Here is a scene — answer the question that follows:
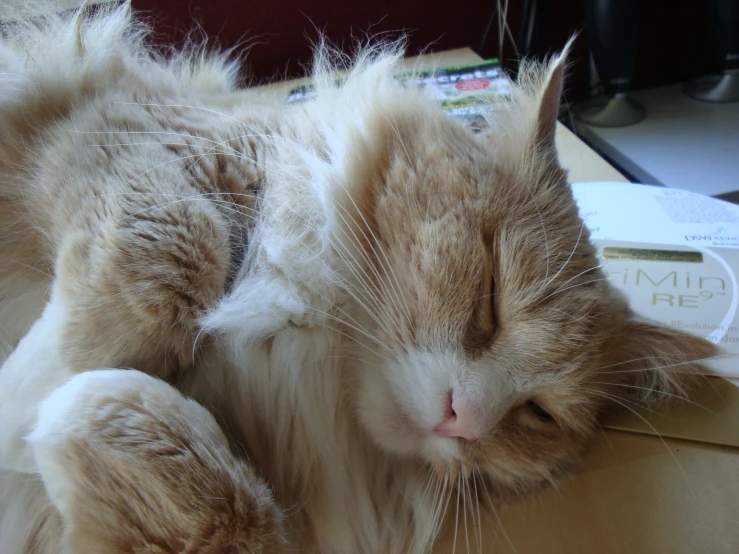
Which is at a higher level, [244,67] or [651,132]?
[244,67]

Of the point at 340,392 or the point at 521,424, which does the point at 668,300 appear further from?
the point at 340,392

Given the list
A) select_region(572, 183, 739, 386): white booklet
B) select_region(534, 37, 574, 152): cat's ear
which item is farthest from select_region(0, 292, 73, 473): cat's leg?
select_region(572, 183, 739, 386): white booklet

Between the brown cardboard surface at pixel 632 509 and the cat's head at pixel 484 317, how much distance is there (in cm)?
5

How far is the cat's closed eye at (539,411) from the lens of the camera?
92 centimetres

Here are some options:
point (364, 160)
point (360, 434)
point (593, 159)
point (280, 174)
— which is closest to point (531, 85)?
point (364, 160)

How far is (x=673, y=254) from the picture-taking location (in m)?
1.31

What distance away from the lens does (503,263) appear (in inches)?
34.1

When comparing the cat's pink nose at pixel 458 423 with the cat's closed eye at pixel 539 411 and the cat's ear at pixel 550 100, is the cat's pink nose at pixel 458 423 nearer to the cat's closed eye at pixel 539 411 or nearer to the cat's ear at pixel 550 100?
→ the cat's closed eye at pixel 539 411

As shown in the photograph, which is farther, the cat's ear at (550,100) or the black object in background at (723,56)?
the black object in background at (723,56)

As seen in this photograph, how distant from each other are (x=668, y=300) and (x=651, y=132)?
155 centimetres

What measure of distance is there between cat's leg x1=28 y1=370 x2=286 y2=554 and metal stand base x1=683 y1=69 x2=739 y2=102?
2808mm

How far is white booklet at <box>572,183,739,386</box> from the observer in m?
1.16

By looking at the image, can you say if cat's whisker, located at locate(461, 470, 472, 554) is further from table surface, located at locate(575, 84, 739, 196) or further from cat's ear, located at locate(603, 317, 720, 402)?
table surface, located at locate(575, 84, 739, 196)

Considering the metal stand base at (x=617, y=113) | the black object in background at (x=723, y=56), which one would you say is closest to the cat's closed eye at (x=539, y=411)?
the metal stand base at (x=617, y=113)
